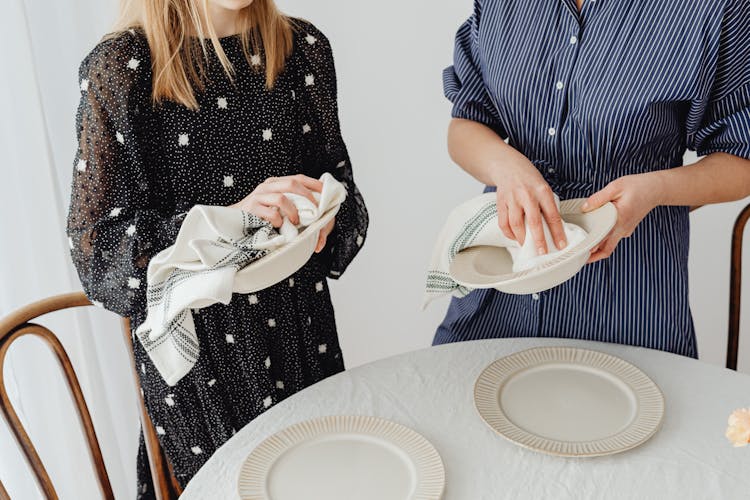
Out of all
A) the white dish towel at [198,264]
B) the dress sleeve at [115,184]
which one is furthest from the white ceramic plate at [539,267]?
the dress sleeve at [115,184]

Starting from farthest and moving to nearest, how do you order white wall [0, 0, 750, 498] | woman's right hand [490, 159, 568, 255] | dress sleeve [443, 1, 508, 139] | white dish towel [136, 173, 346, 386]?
white wall [0, 0, 750, 498] → dress sleeve [443, 1, 508, 139] → woman's right hand [490, 159, 568, 255] → white dish towel [136, 173, 346, 386]

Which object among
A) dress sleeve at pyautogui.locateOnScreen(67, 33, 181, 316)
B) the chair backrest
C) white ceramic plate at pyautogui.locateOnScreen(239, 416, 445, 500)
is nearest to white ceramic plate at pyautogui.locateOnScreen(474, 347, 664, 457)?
white ceramic plate at pyautogui.locateOnScreen(239, 416, 445, 500)

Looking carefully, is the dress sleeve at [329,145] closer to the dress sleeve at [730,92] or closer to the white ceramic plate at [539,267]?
the white ceramic plate at [539,267]

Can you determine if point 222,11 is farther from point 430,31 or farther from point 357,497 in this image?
point 430,31

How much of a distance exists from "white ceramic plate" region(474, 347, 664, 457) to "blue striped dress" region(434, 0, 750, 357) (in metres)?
0.14

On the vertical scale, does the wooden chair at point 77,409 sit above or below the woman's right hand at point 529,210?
below

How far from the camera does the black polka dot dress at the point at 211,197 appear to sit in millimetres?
1181

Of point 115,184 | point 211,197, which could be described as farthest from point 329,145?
point 115,184

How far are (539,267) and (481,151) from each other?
36cm

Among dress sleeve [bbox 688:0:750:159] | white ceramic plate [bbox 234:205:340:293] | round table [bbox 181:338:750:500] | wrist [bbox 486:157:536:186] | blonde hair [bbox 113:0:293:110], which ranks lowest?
round table [bbox 181:338:750:500]

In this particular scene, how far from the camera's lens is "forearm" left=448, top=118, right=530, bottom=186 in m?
1.27

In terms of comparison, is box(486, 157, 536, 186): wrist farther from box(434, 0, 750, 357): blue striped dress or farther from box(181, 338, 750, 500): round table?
box(181, 338, 750, 500): round table

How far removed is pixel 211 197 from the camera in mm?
1273

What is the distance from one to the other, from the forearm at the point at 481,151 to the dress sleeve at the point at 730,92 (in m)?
0.32
